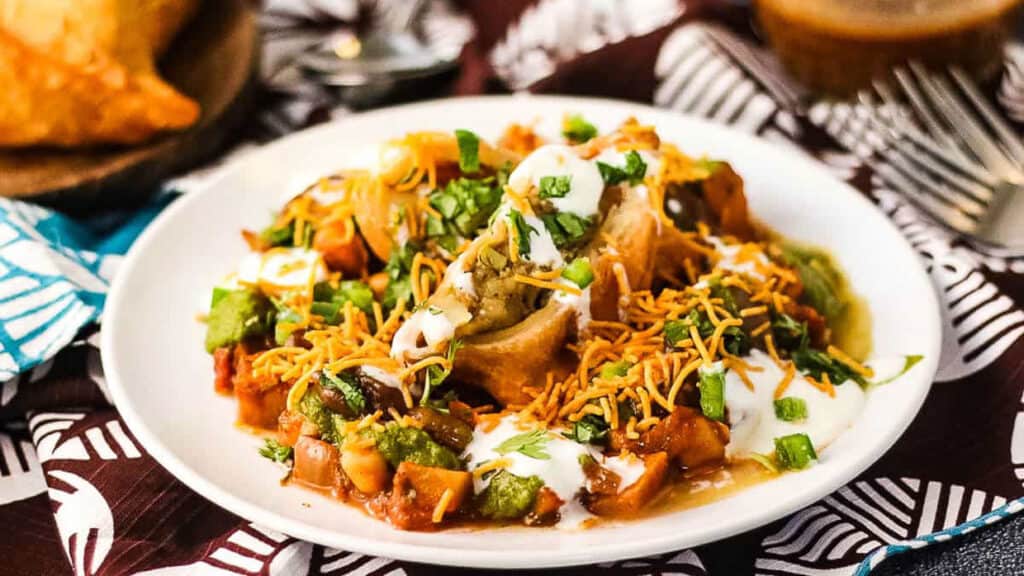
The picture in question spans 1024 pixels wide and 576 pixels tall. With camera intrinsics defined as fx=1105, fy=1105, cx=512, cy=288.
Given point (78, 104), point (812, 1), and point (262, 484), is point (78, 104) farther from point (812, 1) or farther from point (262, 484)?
point (812, 1)

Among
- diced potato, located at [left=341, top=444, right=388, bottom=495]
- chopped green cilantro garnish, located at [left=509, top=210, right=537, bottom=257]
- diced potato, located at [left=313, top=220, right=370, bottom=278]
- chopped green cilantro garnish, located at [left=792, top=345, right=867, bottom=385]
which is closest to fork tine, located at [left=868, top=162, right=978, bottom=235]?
chopped green cilantro garnish, located at [left=792, top=345, right=867, bottom=385]

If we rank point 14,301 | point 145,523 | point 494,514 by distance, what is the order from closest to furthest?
point 494,514 → point 145,523 → point 14,301

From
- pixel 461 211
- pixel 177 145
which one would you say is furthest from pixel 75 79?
pixel 461 211

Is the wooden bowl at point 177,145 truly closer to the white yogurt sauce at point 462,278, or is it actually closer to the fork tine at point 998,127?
the white yogurt sauce at point 462,278

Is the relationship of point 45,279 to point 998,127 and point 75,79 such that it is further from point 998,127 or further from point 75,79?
point 998,127

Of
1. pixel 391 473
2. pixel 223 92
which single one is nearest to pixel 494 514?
pixel 391 473

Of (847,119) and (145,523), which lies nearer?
(145,523)

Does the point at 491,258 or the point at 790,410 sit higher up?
the point at 491,258
